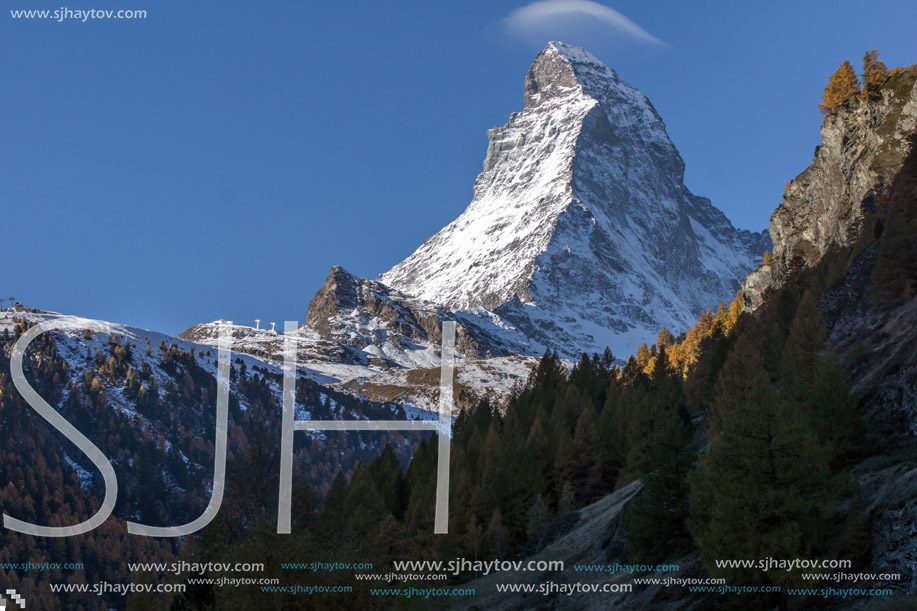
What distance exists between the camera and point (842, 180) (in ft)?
297

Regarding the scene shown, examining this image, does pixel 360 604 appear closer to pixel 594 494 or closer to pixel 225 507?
pixel 225 507

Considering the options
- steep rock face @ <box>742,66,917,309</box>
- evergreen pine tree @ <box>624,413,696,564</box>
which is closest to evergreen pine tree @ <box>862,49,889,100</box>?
steep rock face @ <box>742,66,917,309</box>

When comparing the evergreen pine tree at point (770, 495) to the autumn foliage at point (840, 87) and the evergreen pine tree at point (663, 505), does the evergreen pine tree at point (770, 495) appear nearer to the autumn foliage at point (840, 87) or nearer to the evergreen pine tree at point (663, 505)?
the evergreen pine tree at point (663, 505)

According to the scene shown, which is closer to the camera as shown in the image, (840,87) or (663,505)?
(663,505)

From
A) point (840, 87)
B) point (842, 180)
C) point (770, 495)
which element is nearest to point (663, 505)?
point (770, 495)

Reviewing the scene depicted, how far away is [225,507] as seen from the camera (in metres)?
62.6

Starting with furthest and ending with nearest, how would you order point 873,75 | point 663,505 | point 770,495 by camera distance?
point 873,75
point 663,505
point 770,495

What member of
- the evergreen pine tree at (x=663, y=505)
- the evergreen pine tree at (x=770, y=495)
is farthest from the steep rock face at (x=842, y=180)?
the evergreen pine tree at (x=770, y=495)

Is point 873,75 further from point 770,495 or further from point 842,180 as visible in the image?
point 770,495

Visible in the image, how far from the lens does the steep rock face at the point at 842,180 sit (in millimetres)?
80875

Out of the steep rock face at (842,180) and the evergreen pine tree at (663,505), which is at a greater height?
the steep rock face at (842,180)

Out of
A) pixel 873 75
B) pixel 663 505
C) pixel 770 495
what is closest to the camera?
pixel 770 495

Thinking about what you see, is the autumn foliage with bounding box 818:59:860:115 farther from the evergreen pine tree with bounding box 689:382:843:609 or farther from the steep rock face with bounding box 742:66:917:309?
the evergreen pine tree with bounding box 689:382:843:609

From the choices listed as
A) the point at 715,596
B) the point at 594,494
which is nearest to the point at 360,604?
the point at 715,596
